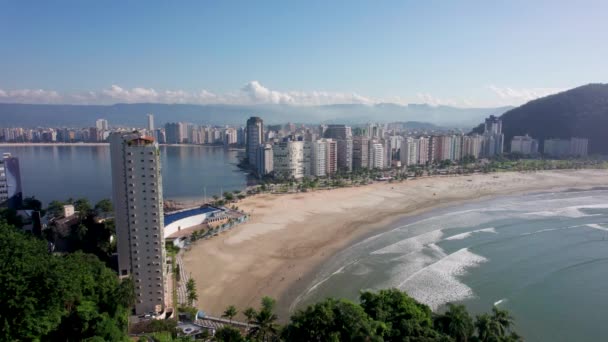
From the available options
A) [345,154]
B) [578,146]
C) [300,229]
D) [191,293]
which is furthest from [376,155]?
[191,293]

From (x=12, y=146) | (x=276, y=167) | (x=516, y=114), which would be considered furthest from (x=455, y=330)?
(x=12, y=146)

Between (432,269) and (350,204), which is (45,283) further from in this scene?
(350,204)

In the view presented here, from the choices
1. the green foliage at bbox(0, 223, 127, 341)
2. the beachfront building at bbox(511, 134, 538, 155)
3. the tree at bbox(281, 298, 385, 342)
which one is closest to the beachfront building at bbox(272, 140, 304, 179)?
the green foliage at bbox(0, 223, 127, 341)

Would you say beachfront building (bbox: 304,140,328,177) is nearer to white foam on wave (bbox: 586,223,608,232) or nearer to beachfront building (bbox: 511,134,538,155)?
white foam on wave (bbox: 586,223,608,232)

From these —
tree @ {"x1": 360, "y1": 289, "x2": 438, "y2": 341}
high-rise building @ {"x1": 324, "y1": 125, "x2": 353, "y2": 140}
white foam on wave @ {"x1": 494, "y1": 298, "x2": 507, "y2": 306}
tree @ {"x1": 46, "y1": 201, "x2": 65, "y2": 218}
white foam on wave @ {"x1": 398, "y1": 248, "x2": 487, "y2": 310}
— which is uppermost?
high-rise building @ {"x1": 324, "y1": 125, "x2": 353, "y2": 140}

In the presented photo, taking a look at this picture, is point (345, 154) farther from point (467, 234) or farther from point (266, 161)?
point (467, 234)
